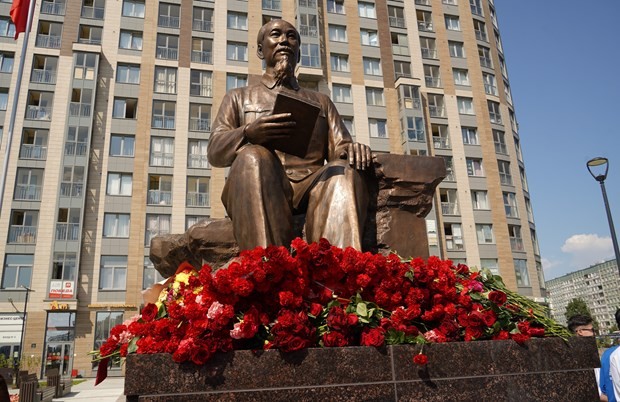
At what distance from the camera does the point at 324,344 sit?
9.50 feet

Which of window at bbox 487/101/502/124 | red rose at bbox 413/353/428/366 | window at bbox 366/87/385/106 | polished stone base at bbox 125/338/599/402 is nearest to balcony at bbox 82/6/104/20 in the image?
window at bbox 366/87/385/106

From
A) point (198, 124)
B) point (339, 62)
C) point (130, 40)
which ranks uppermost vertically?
point (130, 40)

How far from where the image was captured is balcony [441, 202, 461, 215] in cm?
3491

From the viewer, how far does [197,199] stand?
31.2 m

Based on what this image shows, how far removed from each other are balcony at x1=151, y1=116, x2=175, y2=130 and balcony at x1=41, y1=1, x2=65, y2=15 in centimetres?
954

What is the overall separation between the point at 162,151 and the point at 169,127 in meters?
1.71

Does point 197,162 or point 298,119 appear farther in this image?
point 197,162

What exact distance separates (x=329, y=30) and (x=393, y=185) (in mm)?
34426

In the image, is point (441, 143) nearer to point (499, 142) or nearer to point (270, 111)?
point (499, 142)

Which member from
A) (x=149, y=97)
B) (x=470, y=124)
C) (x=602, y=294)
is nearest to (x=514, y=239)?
(x=470, y=124)

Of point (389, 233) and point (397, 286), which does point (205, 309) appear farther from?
point (389, 233)

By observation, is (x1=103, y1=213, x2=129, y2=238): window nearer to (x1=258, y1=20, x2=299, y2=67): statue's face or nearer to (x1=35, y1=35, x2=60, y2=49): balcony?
(x1=35, y1=35, x2=60, y2=49): balcony

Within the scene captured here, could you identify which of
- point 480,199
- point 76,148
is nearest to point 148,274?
point 76,148

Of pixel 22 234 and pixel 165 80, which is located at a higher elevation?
pixel 165 80
